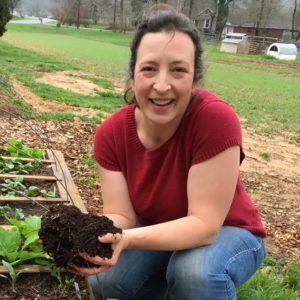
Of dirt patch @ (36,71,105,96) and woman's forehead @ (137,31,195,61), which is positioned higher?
woman's forehead @ (137,31,195,61)

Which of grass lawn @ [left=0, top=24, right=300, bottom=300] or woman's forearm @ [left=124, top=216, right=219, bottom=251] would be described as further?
grass lawn @ [left=0, top=24, right=300, bottom=300]

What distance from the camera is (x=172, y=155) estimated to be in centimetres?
168

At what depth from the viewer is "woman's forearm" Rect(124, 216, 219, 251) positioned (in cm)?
150

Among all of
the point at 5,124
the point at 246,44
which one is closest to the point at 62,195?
the point at 5,124

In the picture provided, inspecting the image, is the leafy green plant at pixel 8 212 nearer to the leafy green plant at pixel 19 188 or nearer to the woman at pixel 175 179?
the leafy green plant at pixel 19 188

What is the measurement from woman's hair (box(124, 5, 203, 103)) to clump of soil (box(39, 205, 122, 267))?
715 millimetres

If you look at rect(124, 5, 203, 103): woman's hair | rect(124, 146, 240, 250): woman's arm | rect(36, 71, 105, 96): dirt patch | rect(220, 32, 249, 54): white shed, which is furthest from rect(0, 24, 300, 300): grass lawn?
rect(220, 32, 249, 54): white shed

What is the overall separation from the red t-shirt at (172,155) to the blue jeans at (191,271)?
0.13 meters

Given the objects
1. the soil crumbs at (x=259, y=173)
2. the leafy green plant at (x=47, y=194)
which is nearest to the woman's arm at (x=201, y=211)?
the leafy green plant at (x=47, y=194)

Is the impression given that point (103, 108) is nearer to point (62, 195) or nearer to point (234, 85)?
point (62, 195)

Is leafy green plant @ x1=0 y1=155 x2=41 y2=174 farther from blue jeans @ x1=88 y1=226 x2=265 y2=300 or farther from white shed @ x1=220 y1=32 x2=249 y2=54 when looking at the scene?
white shed @ x1=220 y1=32 x2=249 y2=54

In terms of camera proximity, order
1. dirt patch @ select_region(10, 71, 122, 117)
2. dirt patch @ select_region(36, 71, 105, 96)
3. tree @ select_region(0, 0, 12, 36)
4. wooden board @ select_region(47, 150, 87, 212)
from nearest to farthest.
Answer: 1. wooden board @ select_region(47, 150, 87, 212)
2. dirt patch @ select_region(10, 71, 122, 117)
3. dirt patch @ select_region(36, 71, 105, 96)
4. tree @ select_region(0, 0, 12, 36)

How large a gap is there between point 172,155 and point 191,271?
1.62 feet

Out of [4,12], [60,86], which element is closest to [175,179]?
[60,86]
